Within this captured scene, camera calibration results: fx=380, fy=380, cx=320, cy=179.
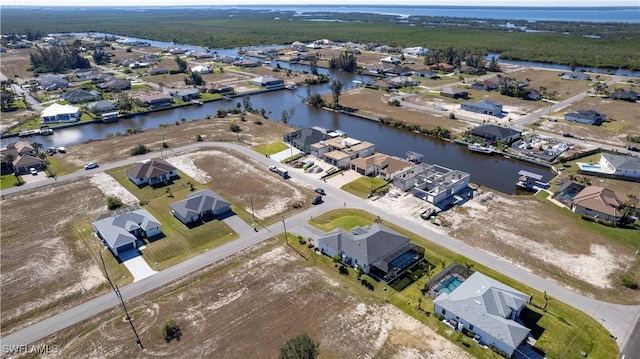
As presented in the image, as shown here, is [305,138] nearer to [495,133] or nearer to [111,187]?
[111,187]

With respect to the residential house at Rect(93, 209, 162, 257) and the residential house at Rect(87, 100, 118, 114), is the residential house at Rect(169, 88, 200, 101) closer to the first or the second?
the residential house at Rect(87, 100, 118, 114)

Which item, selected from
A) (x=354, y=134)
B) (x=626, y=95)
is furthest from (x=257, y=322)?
(x=626, y=95)

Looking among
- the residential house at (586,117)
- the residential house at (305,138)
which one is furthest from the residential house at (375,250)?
the residential house at (586,117)

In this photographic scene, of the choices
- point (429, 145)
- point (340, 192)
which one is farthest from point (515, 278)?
→ point (429, 145)

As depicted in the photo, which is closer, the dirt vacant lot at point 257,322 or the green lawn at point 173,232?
the dirt vacant lot at point 257,322

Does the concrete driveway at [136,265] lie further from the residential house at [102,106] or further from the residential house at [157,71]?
the residential house at [157,71]

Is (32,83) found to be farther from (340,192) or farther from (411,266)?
(411,266)
